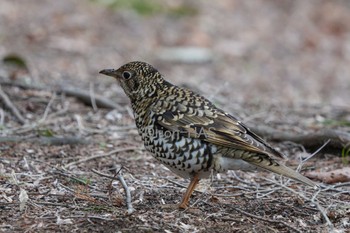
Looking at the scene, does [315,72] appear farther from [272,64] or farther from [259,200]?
[259,200]

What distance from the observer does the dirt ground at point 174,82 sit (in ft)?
15.0

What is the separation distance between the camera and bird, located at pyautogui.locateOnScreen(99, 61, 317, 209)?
183 inches

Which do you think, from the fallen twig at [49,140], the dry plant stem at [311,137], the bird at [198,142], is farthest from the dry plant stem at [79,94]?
the bird at [198,142]

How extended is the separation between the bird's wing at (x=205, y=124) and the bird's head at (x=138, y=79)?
0.18 metres

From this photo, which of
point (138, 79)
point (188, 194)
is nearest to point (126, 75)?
point (138, 79)

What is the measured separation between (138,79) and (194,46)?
21.6 ft

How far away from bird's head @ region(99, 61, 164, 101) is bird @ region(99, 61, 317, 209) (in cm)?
14

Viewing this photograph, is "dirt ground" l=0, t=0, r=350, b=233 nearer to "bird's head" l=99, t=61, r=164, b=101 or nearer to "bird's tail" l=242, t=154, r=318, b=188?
"bird's tail" l=242, t=154, r=318, b=188

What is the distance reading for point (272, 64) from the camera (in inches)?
462

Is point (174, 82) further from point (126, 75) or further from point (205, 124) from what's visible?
point (205, 124)

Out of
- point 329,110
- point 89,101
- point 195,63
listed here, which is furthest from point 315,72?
point 89,101

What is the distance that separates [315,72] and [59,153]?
6.97m

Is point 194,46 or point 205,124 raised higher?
point 194,46

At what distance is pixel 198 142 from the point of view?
186 inches
